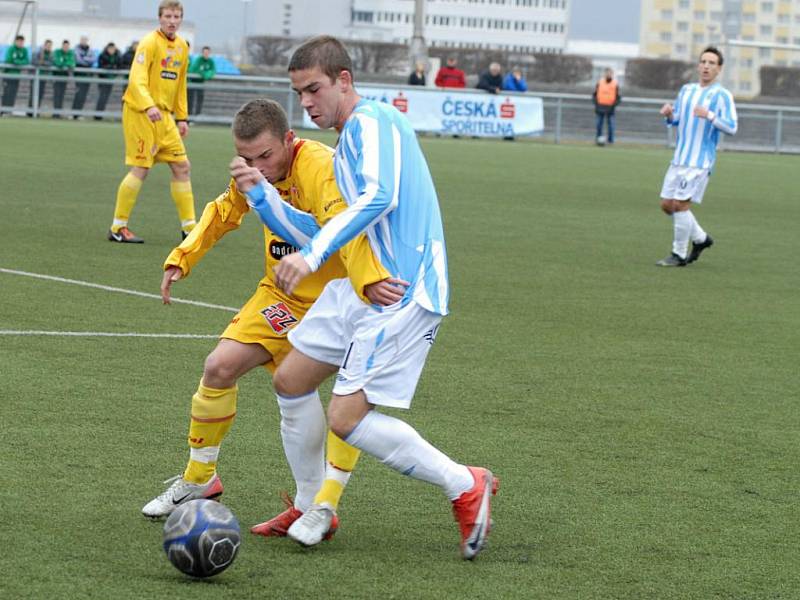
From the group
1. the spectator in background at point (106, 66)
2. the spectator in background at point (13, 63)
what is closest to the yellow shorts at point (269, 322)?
the spectator in background at point (106, 66)

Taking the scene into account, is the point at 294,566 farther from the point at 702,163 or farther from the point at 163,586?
the point at 702,163

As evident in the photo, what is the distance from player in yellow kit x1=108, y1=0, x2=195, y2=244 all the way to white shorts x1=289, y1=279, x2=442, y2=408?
7.74 m

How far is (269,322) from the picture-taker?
5.00m

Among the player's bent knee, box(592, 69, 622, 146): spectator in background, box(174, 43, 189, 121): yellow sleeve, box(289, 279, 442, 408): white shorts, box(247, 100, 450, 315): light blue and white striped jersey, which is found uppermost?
box(592, 69, 622, 146): spectator in background

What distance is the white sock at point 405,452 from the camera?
4676 mm

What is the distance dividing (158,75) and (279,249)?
7.60 m

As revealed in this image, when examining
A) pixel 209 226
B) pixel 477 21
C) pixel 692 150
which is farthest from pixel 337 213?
pixel 477 21

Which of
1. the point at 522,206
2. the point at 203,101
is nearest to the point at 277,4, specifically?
the point at 203,101

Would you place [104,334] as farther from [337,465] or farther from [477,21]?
[477,21]

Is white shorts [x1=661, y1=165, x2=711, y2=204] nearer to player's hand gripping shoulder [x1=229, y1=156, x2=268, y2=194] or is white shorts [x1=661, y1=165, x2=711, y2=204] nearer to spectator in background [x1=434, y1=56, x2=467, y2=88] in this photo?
player's hand gripping shoulder [x1=229, y1=156, x2=268, y2=194]

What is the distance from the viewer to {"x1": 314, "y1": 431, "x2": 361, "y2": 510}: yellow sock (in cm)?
497

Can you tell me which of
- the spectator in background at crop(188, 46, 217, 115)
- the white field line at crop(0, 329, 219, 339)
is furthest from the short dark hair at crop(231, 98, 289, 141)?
the spectator in background at crop(188, 46, 217, 115)

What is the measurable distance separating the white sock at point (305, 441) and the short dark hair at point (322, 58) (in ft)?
3.49

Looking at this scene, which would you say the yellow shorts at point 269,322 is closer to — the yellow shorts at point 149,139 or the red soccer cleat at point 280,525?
the red soccer cleat at point 280,525
